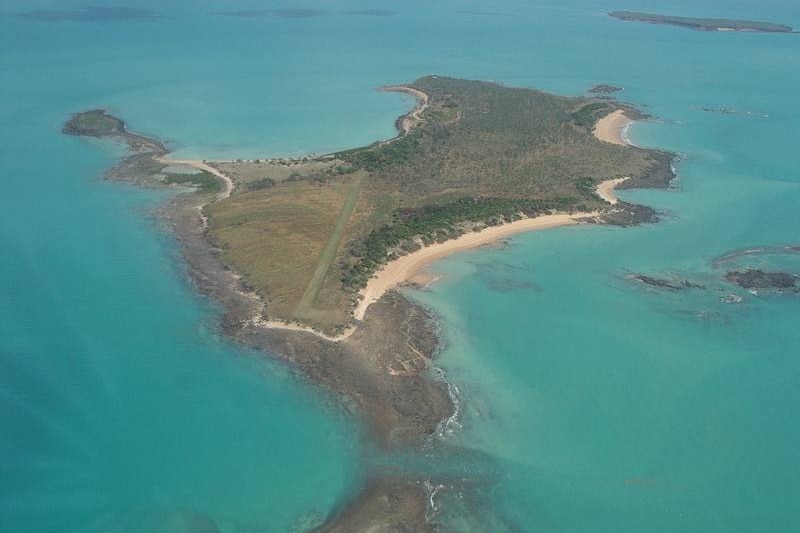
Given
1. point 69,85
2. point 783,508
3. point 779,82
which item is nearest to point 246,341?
point 783,508

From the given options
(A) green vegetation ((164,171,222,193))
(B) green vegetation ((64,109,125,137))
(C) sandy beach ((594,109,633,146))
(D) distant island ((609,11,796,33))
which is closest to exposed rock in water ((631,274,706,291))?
(C) sandy beach ((594,109,633,146))

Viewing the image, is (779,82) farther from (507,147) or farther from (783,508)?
(783,508)

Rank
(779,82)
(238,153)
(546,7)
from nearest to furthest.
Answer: (238,153), (779,82), (546,7)

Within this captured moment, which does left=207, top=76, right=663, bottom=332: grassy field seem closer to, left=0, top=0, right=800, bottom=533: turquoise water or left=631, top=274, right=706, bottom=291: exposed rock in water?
left=0, top=0, right=800, bottom=533: turquoise water

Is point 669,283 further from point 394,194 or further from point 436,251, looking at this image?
point 394,194

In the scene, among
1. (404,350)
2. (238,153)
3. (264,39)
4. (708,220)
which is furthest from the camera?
(264,39)

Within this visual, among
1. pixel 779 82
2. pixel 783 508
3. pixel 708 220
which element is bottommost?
pixel 783 508

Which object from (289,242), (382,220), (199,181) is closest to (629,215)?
(382,220)
